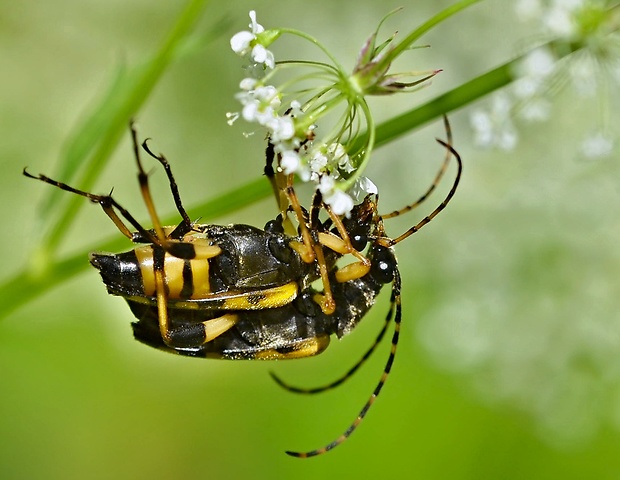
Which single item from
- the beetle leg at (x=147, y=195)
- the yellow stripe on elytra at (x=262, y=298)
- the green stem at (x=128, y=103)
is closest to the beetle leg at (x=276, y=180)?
the yellow stripe on elytra at (x=262, y=298)

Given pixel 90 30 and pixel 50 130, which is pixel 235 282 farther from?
pixel 90 30

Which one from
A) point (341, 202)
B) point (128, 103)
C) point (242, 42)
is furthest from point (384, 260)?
point (128, 103)

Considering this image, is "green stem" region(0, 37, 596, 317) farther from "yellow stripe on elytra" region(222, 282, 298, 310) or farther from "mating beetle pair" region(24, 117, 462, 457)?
"yellow stripe on elytra" region(222, 282, 298, 310)

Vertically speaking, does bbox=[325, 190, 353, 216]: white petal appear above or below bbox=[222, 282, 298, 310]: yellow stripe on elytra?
above

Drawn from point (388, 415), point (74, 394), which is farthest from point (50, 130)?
point (388, 415)

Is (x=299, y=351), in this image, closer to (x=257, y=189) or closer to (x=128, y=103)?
(x=257, y=189)

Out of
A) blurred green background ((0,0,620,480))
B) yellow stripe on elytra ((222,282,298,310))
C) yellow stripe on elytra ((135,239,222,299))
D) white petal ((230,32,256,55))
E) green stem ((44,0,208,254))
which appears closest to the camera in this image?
white petal ((230,32,256,55))

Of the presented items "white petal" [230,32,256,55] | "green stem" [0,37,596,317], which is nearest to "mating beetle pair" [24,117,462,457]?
"green stem" [0,37,596,317]

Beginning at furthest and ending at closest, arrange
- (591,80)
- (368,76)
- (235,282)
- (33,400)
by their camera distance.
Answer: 1. (33,400)
2. (235,282)
3. (591,80)
4. (368,76)
